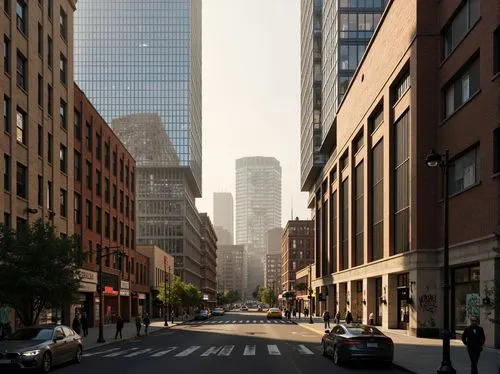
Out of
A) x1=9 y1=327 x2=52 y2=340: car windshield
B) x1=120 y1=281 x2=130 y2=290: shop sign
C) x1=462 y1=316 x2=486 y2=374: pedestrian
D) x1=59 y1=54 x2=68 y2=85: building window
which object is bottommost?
→ x1=120 y1=281 x2=130 y2=290: shop sign

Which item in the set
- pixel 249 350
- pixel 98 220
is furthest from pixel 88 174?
pixel 249 350

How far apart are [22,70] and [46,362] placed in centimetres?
2368

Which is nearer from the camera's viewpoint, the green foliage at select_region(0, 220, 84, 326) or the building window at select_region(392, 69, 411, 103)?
the green foliage at select_region(0, 220, 84, 326)

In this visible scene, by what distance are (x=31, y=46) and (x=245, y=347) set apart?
76.8ft

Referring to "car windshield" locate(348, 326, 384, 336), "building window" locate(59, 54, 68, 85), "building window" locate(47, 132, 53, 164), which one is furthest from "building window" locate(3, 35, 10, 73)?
"car windshield" locate(348, 326, 384, 336)

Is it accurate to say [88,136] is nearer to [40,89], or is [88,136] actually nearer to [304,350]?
[40,89]

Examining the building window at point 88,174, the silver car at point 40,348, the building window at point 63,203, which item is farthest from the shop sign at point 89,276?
the silver car at point 40,348

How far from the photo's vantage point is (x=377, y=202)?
47.7 metres

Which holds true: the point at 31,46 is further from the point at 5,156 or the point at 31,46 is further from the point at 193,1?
the point at 193,1

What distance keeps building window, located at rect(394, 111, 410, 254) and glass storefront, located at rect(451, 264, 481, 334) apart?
5375 mm

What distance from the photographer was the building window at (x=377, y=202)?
45.9 meters

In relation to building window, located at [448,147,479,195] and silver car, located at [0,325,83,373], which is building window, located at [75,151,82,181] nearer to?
silver car, located at [0,325,83,373]

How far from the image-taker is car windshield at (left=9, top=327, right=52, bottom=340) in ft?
66.6

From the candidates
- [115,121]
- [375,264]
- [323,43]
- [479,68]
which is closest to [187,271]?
→ [115,121]
